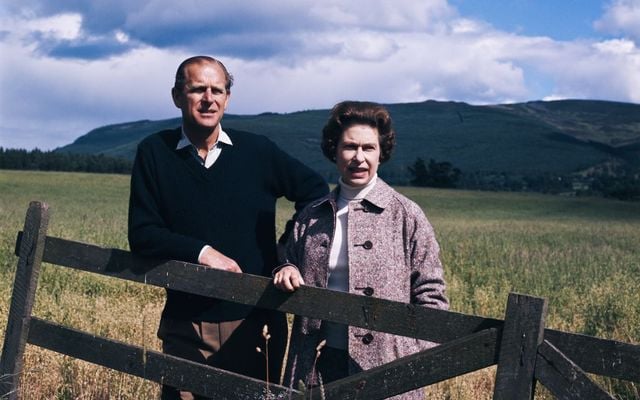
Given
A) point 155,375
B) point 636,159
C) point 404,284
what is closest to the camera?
point 404,284

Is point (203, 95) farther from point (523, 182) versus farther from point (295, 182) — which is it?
point (523, 182)

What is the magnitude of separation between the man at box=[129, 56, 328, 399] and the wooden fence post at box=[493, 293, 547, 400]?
1518mm

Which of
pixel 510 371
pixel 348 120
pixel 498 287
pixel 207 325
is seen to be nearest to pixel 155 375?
pixel 207 325

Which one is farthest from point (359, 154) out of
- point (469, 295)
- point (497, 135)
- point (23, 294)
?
point (497, 135)

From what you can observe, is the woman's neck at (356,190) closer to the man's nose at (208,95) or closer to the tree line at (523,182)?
the man's nose at (208,95)

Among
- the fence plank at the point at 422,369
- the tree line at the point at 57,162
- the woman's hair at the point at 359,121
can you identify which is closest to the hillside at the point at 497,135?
the tree line at the point at 57,162

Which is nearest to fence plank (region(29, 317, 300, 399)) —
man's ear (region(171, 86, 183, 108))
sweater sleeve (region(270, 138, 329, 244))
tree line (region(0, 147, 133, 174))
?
sweater sleeve (region(270, 138, 329, 244))

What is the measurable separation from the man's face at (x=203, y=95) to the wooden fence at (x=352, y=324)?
0.70 meters

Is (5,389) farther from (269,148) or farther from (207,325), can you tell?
(269,148)

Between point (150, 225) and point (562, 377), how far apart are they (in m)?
2.08

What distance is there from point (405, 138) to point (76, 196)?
112378 millimetres

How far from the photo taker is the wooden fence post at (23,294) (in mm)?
4645

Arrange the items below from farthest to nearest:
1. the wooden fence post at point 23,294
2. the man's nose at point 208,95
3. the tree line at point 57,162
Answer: the tree line at point 57,162 < the wooden fence post at point 23,294 < the man's nose at point 208,95

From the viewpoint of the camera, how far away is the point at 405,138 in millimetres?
154625
